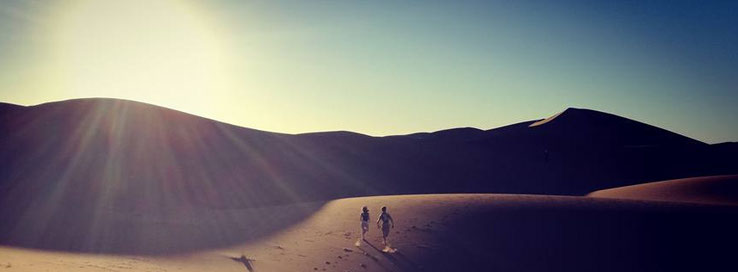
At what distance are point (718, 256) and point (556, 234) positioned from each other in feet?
16.1

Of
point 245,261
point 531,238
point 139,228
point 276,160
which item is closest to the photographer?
point 245,261

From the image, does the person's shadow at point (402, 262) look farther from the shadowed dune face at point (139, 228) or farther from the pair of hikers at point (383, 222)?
the shadowed dune face at point (139, 228)

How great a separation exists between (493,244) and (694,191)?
53.7ft

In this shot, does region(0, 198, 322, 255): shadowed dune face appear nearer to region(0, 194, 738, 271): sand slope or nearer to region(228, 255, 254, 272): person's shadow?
region(0, 194, 738, 271): sand slope

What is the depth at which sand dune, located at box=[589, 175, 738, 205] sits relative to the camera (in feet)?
84.1

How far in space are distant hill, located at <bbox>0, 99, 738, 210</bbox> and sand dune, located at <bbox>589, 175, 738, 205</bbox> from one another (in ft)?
55.6

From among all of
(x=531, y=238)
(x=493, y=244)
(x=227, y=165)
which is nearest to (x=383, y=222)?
(x=493, y=244)

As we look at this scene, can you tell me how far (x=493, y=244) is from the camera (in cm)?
1772

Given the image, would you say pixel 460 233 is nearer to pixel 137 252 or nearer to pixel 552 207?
pixel 552 207

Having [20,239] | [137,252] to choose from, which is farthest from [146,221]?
[137,252]

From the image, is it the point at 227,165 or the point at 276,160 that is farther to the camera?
the point at 276,160

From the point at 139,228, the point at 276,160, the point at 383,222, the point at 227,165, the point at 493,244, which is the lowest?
the point at 493,244

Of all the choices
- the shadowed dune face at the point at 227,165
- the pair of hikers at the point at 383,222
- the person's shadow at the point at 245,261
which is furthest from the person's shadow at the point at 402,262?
the shadowed dune face at the point at 227,165

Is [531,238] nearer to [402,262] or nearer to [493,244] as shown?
[493,244]
